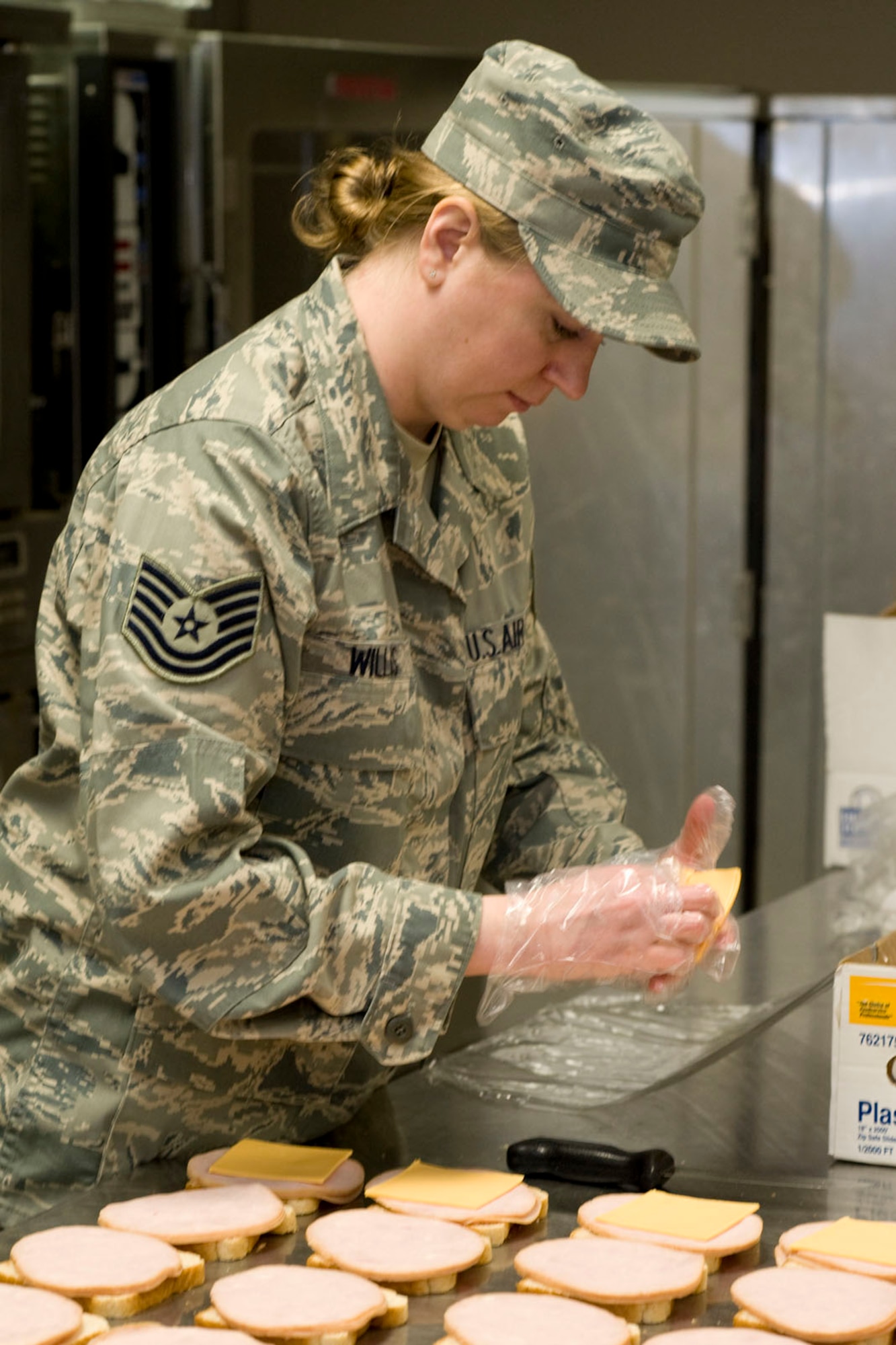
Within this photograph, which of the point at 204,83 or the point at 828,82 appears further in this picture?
the point at 828,82

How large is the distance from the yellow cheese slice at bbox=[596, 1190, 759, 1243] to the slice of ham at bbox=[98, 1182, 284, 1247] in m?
0.25

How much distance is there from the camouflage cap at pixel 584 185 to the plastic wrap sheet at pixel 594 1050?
0.63m

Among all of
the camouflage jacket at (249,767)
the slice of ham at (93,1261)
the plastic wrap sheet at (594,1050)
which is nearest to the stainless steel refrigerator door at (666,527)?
the plastic wrap sheet at (594,1050)

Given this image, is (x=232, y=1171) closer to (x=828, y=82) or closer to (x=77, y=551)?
(x=77, y=551)

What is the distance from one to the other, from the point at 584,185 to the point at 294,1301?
818 mm

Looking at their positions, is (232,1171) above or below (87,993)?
below

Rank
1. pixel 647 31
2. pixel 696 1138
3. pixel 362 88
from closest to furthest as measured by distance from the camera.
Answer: pixel 696 1138, pixel 362 88, pixel 647 31

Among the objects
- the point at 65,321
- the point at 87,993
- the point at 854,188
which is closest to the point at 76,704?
the point at 87,993

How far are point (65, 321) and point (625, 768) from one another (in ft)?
5.25

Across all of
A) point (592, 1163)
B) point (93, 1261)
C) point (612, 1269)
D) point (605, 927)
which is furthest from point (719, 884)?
point (93, 1261)

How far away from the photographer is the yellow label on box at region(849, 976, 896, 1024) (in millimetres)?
1418

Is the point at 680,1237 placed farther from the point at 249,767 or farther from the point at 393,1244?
the point at 249,767

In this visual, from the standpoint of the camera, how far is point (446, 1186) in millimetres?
1310

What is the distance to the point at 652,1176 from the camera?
4.45ft
